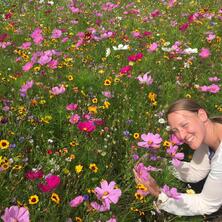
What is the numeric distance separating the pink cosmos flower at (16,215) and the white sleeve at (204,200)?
1.28 metres

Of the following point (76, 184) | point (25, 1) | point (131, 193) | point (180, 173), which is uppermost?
point (76, 184)

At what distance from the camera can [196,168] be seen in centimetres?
349

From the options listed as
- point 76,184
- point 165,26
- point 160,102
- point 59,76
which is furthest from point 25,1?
point 76,184

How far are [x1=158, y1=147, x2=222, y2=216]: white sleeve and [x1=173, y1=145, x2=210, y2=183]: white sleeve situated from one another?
45cm

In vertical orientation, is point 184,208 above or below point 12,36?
above

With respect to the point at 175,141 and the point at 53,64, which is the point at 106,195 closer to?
the point at 175,141

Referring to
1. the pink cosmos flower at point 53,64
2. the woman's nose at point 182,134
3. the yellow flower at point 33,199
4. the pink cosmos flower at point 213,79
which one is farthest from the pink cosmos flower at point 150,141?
the pink cosmos flower at point 213,79

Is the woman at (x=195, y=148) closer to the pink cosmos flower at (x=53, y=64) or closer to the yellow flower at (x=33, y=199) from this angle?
the yellow flower at (x=33, y=199)

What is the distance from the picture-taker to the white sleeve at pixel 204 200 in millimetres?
2904

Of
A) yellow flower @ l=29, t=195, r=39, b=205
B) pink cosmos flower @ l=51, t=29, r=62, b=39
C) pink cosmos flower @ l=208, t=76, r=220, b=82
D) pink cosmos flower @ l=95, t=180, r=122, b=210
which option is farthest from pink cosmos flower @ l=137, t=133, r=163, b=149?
pink cosmos flower @ l=51, t=29, r=62, b=39

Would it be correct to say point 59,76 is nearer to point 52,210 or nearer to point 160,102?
point 160,102

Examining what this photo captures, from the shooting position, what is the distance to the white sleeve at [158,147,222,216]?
2.90 meters

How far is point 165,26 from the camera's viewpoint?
6184 millimetres

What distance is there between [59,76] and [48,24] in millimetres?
2315
